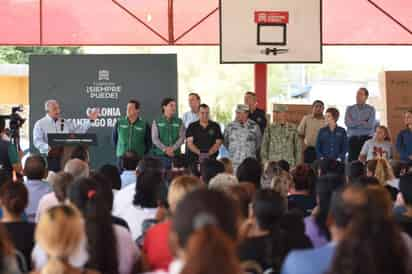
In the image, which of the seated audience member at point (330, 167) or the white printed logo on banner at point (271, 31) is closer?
the seated audience member at point (330, 167)

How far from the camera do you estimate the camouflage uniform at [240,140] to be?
40.0 feet

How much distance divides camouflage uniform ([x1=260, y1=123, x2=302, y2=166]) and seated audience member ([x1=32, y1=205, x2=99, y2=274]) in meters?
8.33

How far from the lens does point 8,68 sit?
17344 mm

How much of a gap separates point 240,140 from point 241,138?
0.03 metres

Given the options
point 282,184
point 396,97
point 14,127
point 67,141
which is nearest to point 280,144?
point 67,141

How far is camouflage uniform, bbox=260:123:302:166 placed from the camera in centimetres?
1212

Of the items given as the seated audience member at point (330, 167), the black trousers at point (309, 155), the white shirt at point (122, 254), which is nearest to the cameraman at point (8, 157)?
the seated audience member at point (330, 167)

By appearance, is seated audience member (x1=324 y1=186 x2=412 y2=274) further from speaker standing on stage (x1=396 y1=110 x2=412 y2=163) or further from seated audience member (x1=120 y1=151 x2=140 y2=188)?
speaker standing on stage (x1=396 y1=110 x2=412 y2=163)

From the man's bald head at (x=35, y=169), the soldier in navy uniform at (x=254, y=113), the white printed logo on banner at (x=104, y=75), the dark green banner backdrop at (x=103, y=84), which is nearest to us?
the man's bald head at (x=35, y=169)

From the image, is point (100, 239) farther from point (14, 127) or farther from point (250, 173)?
point (14, 127)

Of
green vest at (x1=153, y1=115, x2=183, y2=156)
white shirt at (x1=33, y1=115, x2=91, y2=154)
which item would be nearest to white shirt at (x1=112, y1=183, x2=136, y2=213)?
white shirt at (x1=33, y1=115, x2=91, y2=154)

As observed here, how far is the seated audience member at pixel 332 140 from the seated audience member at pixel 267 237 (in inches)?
304

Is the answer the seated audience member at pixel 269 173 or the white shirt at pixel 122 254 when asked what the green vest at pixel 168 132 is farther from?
the white shirt at pixel 122 254

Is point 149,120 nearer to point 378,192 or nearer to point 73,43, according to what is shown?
point 73,43
